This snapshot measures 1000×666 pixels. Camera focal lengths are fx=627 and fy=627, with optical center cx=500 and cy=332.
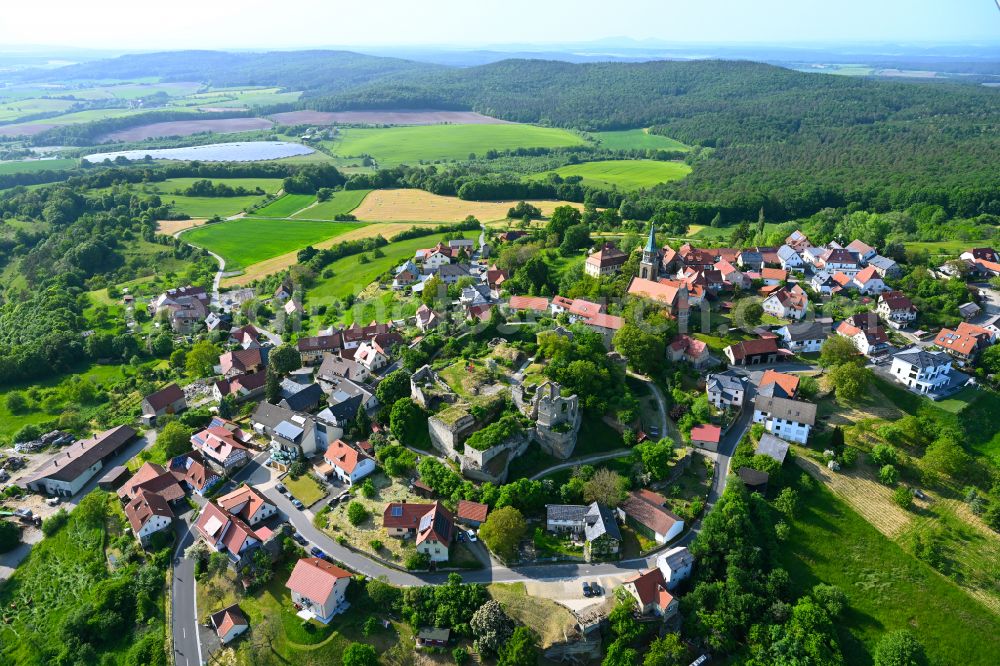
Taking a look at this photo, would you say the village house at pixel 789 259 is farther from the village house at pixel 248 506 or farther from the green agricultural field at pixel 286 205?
the green agricultural field at pixel 286 205

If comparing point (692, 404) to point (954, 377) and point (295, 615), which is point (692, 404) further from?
point (295, 615)

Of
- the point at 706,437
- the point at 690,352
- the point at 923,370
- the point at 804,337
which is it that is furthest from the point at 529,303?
the point at 923,370

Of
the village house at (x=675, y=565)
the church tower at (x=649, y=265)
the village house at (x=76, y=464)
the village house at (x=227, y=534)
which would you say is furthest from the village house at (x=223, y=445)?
the church tower at (x=649, y=265)

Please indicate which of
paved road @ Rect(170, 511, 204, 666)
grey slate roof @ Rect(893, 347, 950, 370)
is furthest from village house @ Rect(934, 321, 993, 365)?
paved road @ Rect(170, 511, 204, 666)

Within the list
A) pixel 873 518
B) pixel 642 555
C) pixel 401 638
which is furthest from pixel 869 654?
pixel 401 638

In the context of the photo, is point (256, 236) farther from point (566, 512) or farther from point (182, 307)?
point (566, 512)

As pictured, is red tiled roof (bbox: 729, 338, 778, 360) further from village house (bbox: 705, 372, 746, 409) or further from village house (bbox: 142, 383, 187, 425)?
village house (bbox: 142, 383, 187, 425)
